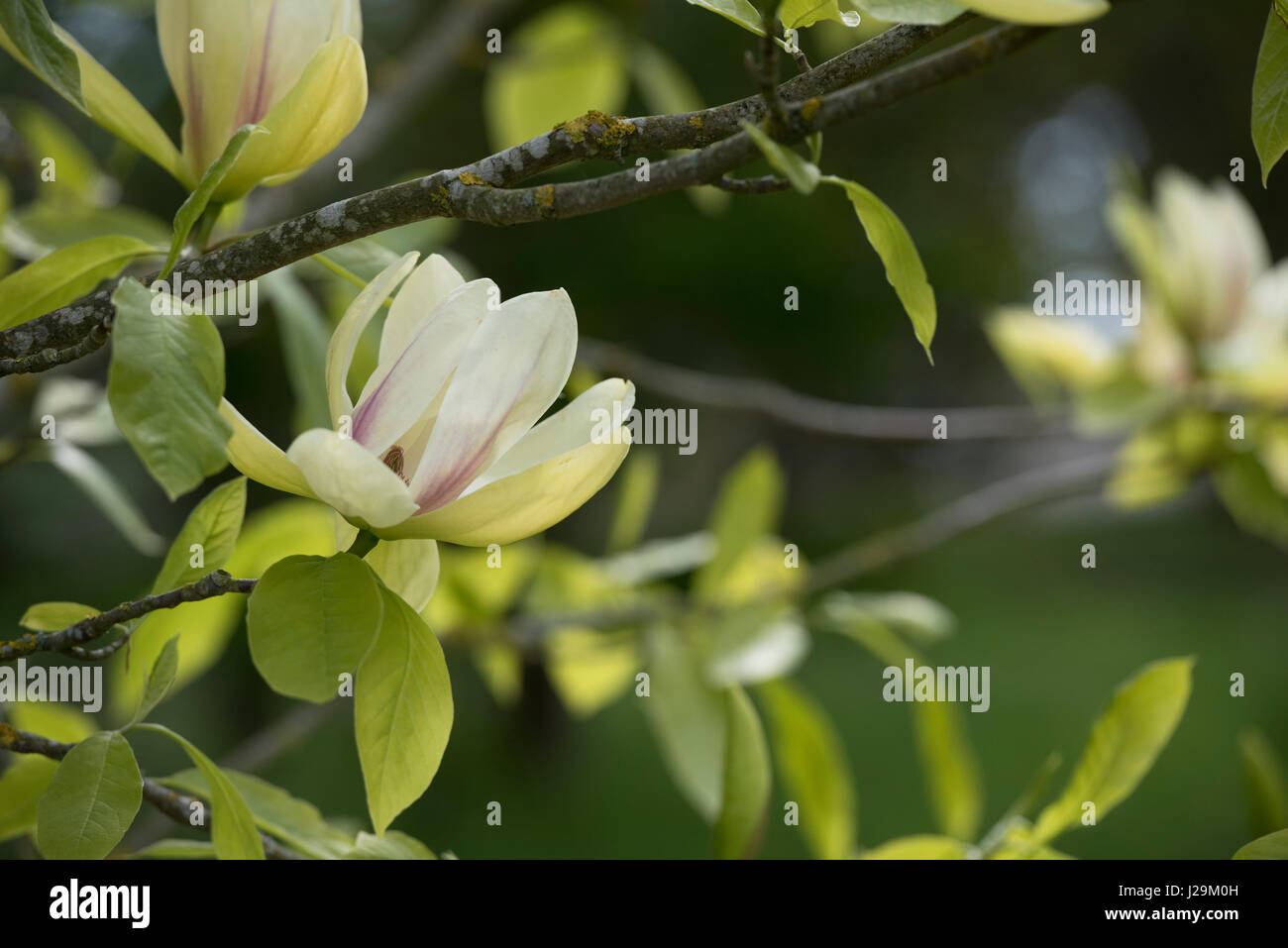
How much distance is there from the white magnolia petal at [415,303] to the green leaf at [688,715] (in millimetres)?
367

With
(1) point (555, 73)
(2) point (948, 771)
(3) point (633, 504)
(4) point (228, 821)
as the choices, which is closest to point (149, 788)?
(4) point (228, 821)

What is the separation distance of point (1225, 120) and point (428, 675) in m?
4.91

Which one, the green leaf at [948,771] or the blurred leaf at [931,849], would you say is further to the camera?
the green leaf at [948,771]

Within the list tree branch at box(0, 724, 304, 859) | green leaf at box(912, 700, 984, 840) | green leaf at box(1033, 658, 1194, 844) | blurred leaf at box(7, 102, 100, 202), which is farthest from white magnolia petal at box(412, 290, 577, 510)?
blurred leaf at box(7, 102, 100, 202)

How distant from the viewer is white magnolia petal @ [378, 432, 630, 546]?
0.21 metres

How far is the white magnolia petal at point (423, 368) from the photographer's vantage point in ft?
0.71

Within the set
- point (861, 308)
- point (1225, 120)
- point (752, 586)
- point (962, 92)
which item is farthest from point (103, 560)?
point (1225, 120)

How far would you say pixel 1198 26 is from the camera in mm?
3807

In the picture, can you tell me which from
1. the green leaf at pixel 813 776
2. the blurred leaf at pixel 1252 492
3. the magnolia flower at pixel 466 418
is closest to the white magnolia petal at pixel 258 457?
the magnolia flower at pixel 466 418

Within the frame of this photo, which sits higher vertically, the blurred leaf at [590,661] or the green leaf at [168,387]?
the green leaf at [168,387]

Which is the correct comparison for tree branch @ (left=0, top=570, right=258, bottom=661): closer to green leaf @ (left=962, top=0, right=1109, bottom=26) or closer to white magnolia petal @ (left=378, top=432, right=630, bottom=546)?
white magnolia petal @ (left=378, top=432, right=630, bottom=546)

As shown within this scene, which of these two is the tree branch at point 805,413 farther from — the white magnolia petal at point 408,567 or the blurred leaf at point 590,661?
the white magnolia petal at point 408,567

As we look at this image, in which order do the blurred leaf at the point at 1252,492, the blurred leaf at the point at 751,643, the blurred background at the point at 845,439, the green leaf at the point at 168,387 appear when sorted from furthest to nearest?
1. the blurred background at the point at 845,439
2. the blurred leaf at the point at 1252,492
3. the blurred leaf at the point at 751,643
4. the green leaf at the point at 168,387

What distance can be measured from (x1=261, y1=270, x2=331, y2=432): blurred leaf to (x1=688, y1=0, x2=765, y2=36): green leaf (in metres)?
0.20
